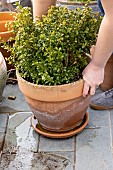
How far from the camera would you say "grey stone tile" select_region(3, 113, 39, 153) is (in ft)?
7.28

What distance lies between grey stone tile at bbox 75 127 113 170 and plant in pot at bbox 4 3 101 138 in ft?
0.71

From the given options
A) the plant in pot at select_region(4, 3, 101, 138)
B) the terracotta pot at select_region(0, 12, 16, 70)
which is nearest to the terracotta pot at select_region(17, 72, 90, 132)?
the plant in pot at select_region(4, 3, 101, 138)

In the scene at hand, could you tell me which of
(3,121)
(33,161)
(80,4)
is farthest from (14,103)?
(80,4)

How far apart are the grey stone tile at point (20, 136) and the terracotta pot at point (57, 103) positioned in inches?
5.3

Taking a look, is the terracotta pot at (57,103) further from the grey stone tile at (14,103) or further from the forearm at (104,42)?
the grey stone tile at (14,103)

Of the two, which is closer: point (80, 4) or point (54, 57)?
point (54, 57)

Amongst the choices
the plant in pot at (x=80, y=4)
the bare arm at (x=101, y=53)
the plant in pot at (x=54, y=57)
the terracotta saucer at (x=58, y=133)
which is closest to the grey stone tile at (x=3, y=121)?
the terracotta saucer at (x=58, y=133)

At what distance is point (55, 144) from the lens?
2225 mm

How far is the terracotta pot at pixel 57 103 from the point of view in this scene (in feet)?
6.57

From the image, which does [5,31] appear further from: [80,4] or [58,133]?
[58,133]

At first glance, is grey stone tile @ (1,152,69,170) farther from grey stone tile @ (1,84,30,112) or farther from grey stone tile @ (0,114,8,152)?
grey stone tile @ (1,84,30,112)

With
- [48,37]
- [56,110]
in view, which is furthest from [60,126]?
[48,37]

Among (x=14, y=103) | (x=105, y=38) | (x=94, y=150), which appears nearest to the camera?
(x=105, y=38)

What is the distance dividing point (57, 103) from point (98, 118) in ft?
1.60
